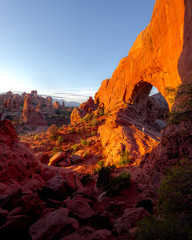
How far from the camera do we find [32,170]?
26.6ft

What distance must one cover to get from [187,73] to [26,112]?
4870cm

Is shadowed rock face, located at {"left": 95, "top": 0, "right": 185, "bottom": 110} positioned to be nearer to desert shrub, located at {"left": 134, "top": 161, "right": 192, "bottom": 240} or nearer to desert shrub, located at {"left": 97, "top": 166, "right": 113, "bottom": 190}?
desert shrub, located at {"left": 134, "top": 161, "right": 192, "bottom": 240}

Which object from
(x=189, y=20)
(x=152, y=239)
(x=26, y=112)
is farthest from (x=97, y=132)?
(x=26, y=112)

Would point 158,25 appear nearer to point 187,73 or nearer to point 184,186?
point 187,73

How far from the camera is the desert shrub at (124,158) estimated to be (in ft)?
40.4

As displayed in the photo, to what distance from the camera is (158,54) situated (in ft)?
43.8

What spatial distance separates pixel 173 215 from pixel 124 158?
969 centimetres

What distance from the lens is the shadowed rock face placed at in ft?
33.0

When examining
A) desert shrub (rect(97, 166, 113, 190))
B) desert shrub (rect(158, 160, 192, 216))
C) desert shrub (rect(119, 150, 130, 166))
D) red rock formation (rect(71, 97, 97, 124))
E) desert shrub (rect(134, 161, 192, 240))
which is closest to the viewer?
desert shrub (rect(134, 161, 192, 240))

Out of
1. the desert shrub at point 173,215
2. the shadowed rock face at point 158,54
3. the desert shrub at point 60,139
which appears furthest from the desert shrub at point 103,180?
the desert shrub at point 60,139

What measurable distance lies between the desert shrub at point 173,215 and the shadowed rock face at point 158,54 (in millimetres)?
9105

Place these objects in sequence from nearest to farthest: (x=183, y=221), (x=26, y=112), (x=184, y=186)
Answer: (x=183, y=221) < (x=184, y=186) < (x=26, y=112)

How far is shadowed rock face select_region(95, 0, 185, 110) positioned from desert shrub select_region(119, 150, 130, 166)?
27.4 feet

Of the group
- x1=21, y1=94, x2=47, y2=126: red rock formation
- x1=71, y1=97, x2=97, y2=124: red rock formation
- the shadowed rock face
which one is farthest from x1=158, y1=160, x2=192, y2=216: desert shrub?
x1=21, y1=94, x2=47, y2=126: red rock formation
